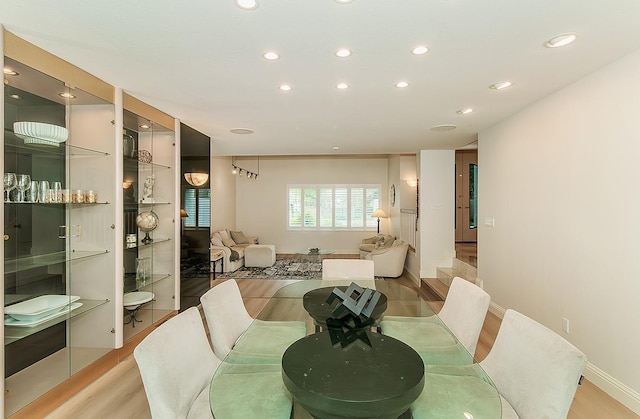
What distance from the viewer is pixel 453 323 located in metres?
2.25

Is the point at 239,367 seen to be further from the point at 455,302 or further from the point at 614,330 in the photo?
the point at 614,330

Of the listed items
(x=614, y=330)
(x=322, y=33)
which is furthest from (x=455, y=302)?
(x=322, y=33)

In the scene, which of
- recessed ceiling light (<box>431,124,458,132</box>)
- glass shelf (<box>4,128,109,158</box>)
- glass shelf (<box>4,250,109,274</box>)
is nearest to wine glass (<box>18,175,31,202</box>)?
glass shelf (<box>4,128,109,158</box>)

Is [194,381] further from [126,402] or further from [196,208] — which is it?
[196,208]

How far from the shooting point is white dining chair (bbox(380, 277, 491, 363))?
6.55 ft

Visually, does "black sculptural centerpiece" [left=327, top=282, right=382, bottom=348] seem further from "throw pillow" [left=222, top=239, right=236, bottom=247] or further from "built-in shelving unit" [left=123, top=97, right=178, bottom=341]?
"throw pillow" [left=222, top=239, right=236, bottom=247]

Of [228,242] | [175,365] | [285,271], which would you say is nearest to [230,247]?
Answer: [228,242]

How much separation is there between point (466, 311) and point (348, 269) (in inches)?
57.6

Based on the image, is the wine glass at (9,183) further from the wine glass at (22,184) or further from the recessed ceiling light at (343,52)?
the recessed ceiling light at (343,52)

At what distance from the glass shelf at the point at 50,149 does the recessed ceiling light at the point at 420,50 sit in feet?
8.82

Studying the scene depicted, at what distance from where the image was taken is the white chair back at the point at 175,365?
4.14 ft

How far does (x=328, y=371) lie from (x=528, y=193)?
3.05m

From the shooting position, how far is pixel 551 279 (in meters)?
2.88

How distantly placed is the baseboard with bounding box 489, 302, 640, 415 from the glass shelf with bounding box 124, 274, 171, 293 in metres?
4.17
